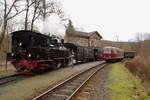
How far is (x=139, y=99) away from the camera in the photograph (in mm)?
7629

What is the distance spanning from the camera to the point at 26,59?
1223 cm

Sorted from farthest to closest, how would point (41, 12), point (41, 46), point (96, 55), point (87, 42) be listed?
point (87, 42), point (96, 55), point (41, 12), point (41, 46)

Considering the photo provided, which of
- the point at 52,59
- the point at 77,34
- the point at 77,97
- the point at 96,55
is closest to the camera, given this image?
the point at 77,97

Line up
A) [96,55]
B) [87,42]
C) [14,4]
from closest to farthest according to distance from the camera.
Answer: [14,4]
[96,55]
[87,42]

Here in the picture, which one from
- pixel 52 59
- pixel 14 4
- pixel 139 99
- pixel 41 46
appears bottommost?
pixel 139 99

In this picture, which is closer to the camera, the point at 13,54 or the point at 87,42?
the point at 13,54

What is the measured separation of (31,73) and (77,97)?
6.13 metres

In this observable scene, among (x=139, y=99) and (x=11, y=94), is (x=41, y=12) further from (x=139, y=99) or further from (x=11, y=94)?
(x=139, y=99)

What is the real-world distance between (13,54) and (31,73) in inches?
81.1

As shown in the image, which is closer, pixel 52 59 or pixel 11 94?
pixel 11 94

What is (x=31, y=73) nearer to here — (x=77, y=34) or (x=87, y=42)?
(x=77, y=34)

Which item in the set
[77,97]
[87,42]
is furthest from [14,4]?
[87,42]

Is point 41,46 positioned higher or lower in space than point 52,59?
higher

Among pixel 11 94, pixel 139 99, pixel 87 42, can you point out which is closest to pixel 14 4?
pixel 11 94
